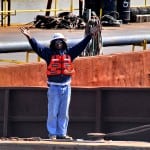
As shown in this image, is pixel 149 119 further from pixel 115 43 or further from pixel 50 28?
pixel 50 28

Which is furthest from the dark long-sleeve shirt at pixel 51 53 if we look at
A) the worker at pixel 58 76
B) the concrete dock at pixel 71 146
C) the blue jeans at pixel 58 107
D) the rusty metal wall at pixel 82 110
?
the concrete dock at pixel 71 146

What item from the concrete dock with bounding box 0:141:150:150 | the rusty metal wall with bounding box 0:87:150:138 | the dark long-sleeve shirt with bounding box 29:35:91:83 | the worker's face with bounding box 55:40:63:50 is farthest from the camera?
the rusty metal wall with bounding box 0:87:150:138

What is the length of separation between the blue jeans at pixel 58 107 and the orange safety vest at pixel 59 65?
0.71 feet

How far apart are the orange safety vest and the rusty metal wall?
1.36 metres

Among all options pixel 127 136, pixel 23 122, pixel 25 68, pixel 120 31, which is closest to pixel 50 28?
pixel 120 31

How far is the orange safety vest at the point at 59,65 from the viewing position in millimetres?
10906

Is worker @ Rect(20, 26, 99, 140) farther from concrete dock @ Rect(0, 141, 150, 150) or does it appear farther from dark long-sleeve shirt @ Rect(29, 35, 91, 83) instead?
concrete dock @ Rect(0, 141, 150, 150)

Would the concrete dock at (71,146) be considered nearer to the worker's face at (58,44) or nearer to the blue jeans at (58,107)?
the blue jeans at (58,107)

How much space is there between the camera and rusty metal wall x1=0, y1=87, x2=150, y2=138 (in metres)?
12.3

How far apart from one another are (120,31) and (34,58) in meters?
10.7

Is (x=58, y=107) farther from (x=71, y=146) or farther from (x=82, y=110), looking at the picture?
(x=71, y=146)

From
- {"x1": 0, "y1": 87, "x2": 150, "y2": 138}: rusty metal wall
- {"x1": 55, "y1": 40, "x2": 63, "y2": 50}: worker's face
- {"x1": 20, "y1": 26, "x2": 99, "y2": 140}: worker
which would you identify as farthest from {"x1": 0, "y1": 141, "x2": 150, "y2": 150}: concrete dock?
{"x1": 0, "y1": 87, "x2": 150, "y2": 138}: rusty metal wall

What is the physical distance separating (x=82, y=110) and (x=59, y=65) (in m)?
1.83

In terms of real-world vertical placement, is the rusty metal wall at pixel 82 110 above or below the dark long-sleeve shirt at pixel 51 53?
below
